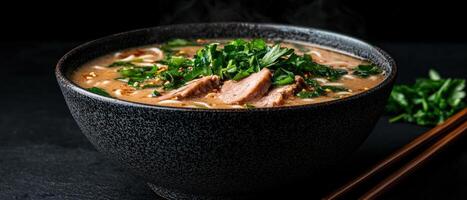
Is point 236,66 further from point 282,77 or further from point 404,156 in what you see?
point 404,156

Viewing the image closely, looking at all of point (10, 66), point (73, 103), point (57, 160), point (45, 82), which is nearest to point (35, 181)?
point (57, 160)

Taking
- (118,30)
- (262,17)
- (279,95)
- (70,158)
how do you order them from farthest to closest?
1. (118,30)
2. (262,17)
3. (70,158)
4. (279,95)

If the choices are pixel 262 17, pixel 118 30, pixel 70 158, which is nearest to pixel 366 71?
pixel 70 158

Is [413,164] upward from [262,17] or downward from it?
upward

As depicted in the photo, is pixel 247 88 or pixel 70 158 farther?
pixel 70 158

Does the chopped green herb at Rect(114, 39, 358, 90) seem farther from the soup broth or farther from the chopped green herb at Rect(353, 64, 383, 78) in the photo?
the chopped green herb at Rect(353, 64, 383, 78)

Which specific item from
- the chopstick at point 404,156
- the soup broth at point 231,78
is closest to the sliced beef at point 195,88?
the soup broth at point 231,78

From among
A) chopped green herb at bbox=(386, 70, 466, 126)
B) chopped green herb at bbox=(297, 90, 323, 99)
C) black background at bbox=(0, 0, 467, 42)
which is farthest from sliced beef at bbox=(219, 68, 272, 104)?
black background at bbox=(0, 0, 467, 42)
